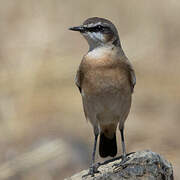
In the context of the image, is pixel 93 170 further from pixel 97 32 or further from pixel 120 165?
pixel 97 32

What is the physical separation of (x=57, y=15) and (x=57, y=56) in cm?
157

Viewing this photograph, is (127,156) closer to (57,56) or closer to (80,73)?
(80,73)

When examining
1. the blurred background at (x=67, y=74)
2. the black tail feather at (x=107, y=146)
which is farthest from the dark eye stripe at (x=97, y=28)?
the blurred background at (x=67, y=74)

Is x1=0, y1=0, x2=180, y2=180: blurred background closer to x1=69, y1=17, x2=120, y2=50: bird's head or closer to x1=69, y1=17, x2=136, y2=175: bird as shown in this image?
x1=69, y1=17, x2=136, y2=175: bird

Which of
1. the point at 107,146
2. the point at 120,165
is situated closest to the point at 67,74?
the point at 107,146

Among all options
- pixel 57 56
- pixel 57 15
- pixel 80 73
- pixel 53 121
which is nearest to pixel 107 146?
pixel 80 73

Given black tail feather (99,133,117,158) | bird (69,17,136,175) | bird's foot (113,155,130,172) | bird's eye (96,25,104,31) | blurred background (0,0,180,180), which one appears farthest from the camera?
blurred background (0,0,180,180)

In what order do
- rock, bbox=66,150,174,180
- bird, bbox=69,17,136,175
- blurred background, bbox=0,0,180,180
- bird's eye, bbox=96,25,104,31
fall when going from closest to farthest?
rock, bbox=66,150,174,180, bird, bbox=69,17,136,175, bird's eye, bbox=96,25,104,31, blurred background, bbox=0,0,180,180

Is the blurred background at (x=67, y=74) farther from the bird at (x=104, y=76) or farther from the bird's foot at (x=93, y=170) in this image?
the bird's foot at (x=93, y=170)

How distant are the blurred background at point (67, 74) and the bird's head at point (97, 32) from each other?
4349 mm

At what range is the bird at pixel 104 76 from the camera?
36.8ft

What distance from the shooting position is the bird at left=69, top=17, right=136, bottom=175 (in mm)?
11227

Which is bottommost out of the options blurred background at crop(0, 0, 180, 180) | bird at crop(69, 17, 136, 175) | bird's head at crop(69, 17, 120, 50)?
blurred background at crop(0, 0, 180, 180)

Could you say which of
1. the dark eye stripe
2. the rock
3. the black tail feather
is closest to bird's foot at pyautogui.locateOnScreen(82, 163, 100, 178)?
the rock
